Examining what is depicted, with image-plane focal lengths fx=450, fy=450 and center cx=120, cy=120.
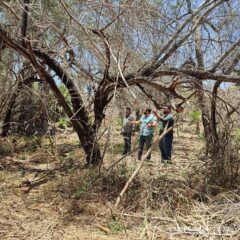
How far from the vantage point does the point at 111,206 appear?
681 centimetres

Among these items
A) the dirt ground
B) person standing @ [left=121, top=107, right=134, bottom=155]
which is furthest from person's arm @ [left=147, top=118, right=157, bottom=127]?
the dirt ground

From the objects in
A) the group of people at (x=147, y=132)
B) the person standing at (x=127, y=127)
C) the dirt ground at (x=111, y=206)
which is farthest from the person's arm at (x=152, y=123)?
the dirt ground at (x=111, y=206)

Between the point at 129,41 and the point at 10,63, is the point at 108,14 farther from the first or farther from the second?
the point at 10,63

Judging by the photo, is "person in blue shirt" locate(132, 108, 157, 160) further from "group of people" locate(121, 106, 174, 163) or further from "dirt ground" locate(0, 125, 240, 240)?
"dirt ground" locate(0, 125, 240, 240)

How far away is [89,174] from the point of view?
8039 mm

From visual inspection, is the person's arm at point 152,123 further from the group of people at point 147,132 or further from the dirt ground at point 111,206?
the dirt ground at point 111,206

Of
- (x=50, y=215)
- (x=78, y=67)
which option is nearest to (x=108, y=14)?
(x=78, y=67)

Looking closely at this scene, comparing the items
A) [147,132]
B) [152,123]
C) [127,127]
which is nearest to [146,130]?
[147,132]

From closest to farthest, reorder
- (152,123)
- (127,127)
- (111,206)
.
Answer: (111,206) → (152,123) → (127,127)

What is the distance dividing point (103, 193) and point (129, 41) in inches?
99.2

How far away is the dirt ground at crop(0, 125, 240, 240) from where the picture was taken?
5930mm

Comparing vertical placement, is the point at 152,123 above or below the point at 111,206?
above

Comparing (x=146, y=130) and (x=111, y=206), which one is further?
(x=146, y=130)

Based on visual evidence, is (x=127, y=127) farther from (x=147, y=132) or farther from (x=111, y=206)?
(x=111, y=206)
